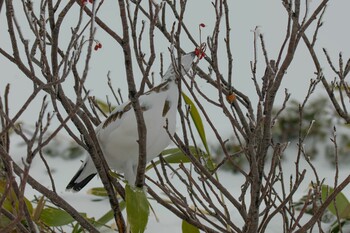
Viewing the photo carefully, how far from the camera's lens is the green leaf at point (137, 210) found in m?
1.35

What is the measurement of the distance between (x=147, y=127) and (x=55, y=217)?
1.44ft

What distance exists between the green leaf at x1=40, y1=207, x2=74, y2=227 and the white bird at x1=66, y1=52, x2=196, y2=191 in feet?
0.73

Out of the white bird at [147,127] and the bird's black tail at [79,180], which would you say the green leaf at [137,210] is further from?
the bird's black tail at [79,180]

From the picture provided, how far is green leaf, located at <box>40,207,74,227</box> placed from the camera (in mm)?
1646

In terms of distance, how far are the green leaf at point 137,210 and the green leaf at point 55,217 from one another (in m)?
0.33

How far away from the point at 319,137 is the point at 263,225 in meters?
1.99

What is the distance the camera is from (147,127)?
139 centimetres

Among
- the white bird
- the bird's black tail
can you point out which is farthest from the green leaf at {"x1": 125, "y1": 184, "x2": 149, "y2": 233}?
the bird's black tail

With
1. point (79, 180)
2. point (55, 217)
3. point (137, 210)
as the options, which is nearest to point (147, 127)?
point (137, 210)

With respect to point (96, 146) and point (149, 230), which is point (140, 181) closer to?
point (96, 146)

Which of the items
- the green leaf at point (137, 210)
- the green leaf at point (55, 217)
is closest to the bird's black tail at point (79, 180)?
the green leaf at point (55, 217)

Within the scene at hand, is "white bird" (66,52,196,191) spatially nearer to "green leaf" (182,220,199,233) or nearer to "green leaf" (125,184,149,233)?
"green leaf" (125,184,149,233)

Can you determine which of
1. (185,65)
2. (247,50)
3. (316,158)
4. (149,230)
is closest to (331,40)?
(247,50)

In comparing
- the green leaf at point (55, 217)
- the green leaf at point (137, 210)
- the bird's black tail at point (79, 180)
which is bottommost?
the green leaf at point (137, 210)
